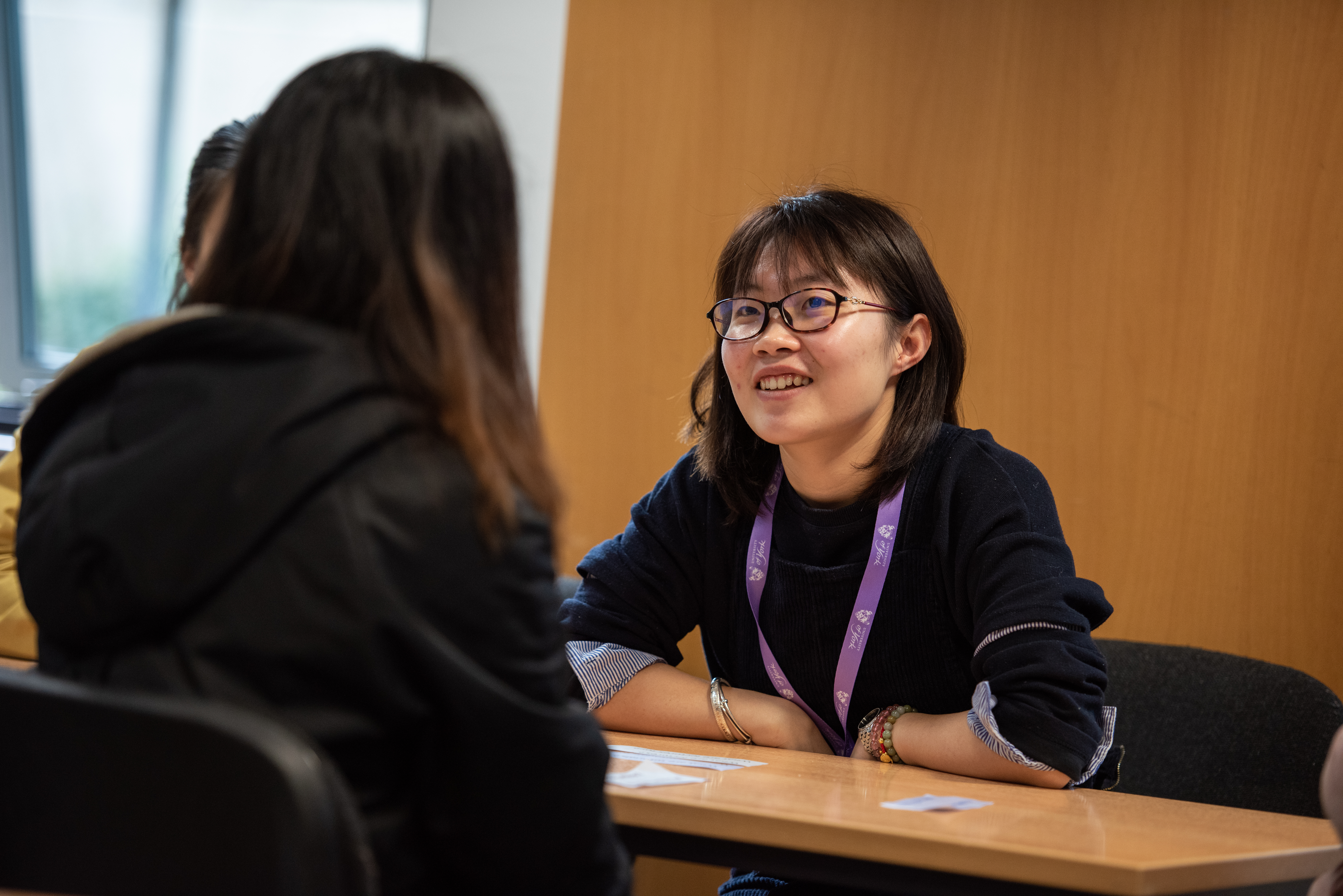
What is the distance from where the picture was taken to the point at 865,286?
2.00 metres

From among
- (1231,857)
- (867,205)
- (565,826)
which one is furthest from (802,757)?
(867,205)

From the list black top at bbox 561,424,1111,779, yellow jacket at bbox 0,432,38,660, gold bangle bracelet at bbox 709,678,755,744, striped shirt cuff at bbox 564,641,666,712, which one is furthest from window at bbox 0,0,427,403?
gold bangle bracelet at bbox 709,678,755,744

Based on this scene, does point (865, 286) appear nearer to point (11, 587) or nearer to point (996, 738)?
point (996, 738)

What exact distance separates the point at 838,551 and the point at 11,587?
1.44m

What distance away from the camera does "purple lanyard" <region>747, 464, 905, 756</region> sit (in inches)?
73.4

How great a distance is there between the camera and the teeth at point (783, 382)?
2006mm

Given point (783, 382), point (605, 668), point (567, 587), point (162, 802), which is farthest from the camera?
point (567, 587)

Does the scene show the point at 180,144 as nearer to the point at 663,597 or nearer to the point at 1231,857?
the point at 663,597

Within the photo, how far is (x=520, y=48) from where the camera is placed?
134 inches

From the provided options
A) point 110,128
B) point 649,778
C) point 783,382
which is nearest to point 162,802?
point 649,778

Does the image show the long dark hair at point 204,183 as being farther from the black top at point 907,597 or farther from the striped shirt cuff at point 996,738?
the striped shirt cuff at point 996,738

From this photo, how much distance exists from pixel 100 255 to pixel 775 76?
2863 mm

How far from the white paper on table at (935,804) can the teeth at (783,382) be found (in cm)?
80

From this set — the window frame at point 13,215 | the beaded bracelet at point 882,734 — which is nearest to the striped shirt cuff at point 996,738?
the beaded bracelet at point 882,734
